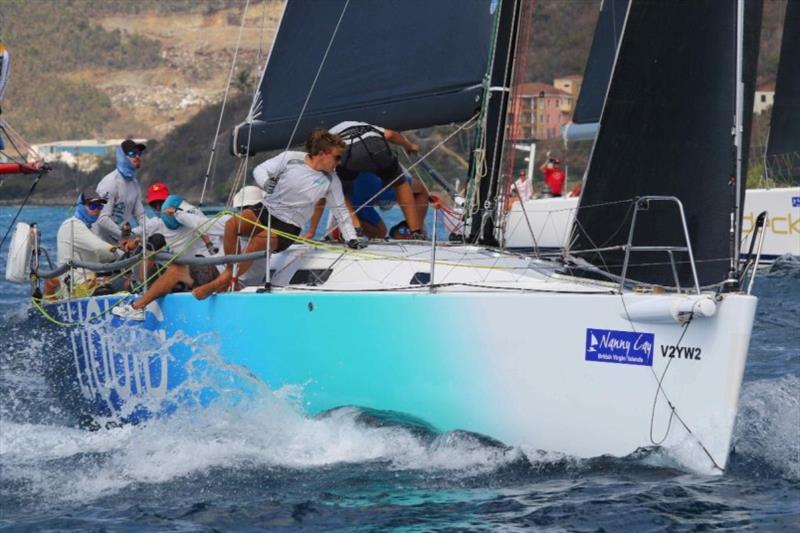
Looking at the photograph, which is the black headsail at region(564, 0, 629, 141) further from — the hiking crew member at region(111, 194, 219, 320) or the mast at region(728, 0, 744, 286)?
the mast at region(728, 0, 744, 286)

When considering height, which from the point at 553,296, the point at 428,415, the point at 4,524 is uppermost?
the point at 553,296

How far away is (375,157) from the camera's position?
8.37 meters

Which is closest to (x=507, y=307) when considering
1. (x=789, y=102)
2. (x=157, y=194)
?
(x=157, y=194)

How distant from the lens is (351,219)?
8.16 m

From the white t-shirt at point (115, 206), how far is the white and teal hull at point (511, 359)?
167 centimetres

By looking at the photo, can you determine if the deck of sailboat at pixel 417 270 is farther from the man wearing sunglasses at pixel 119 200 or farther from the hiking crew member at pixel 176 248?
the man wearing sunglasses at pixel 119 200

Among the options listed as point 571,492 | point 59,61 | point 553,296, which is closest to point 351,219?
point 553,296

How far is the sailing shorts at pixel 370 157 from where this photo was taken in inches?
329

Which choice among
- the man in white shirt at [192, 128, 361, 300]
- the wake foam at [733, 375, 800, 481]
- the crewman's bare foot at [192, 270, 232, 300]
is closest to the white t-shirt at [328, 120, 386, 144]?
the man in white shirt at [192, 128, 361, 300]

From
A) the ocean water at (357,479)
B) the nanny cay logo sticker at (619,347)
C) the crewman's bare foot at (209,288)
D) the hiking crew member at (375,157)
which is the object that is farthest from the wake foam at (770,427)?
the crewman's bare foot at (209,288)

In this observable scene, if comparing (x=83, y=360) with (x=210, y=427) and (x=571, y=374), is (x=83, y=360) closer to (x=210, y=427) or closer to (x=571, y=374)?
(x=210, y=427)

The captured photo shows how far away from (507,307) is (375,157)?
182 cm

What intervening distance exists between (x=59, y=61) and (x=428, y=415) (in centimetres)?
14099

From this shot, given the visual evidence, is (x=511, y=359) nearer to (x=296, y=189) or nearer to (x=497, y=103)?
(x=296, y=189)
